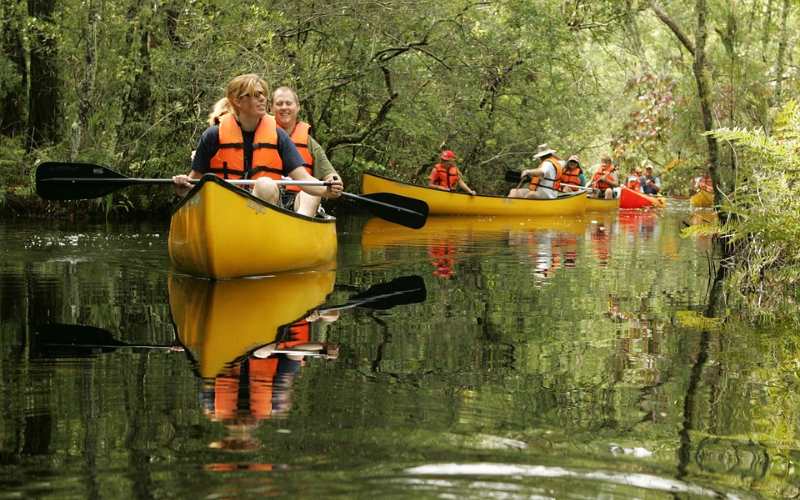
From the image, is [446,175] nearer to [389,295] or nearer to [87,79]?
[87,79]

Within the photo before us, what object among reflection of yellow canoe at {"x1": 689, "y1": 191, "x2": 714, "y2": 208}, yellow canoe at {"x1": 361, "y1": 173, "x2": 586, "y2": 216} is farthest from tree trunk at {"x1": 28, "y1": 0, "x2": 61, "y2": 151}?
reflection of yellow canoe at {"x1": 689, "y1": 191, "x2": 714, "y2": 208}

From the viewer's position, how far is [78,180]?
31.2ft

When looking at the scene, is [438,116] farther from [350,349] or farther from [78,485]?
[78,485]

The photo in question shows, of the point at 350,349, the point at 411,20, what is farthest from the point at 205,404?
the point at 411,20

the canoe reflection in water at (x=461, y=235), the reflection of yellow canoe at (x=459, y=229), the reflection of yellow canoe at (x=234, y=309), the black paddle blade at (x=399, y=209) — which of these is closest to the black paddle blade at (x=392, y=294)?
the reflection of yellow canoe at (x=234, y=309)

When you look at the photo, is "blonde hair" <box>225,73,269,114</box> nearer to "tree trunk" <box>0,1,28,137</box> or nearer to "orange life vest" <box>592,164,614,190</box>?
"tree trunk" <box>0,1,28,137</box>

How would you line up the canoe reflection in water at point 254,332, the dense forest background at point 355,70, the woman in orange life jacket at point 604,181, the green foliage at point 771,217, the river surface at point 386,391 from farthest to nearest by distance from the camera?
the woman in orange life jacket at point 604,181, the dense forest background at point 355,70, the green foliage at point 771,217, the canoe reflection in water at point 254,332, the river surface at point 386,391

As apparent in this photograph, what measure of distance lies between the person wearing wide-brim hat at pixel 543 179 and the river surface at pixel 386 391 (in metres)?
13.4

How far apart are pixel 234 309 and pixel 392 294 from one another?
4.15 feet

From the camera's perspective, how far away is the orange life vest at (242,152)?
8.50 meters

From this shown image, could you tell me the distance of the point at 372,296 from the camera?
763 cm

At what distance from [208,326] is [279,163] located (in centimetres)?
290

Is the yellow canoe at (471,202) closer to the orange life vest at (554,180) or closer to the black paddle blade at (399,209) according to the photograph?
the orange life vest at (554,180)

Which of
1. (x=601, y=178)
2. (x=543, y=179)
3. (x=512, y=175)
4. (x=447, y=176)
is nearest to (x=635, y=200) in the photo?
(x=601, y=178)
